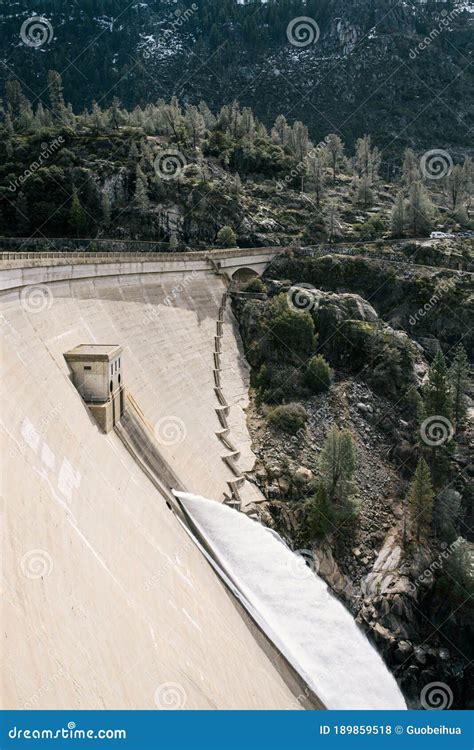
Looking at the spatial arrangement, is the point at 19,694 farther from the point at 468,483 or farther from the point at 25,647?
the point at 468,483

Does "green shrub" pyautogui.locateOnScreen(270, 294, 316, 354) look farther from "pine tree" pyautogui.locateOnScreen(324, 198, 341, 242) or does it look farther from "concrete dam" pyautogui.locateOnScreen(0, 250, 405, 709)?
"pine tree" pyautogui.locateOnScreen(324, 198, 341, 242)

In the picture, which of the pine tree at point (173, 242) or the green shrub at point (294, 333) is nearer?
the green shrub at point (294, 333)

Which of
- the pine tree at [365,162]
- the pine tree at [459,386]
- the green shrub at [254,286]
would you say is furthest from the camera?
the pine tree at [365,162]

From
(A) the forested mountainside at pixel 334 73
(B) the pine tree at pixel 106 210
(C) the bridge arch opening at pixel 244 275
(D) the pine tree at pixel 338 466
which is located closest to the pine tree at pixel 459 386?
(D) the pine tree at pixel 338 466

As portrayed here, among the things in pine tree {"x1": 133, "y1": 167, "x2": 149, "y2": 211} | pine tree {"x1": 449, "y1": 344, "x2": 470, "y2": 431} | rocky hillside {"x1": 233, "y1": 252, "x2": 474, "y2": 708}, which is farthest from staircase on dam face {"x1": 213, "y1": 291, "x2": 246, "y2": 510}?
pine tree {"x1": 133, "y1": 167, "x2": 149, "y2": 211}

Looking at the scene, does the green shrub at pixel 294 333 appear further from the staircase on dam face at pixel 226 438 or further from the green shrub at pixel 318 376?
the staircase on dam face at pixel 226 438

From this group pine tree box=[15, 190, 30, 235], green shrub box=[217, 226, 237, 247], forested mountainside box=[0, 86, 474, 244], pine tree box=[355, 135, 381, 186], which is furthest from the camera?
pine tree box=[355, 135, 381, 186]
